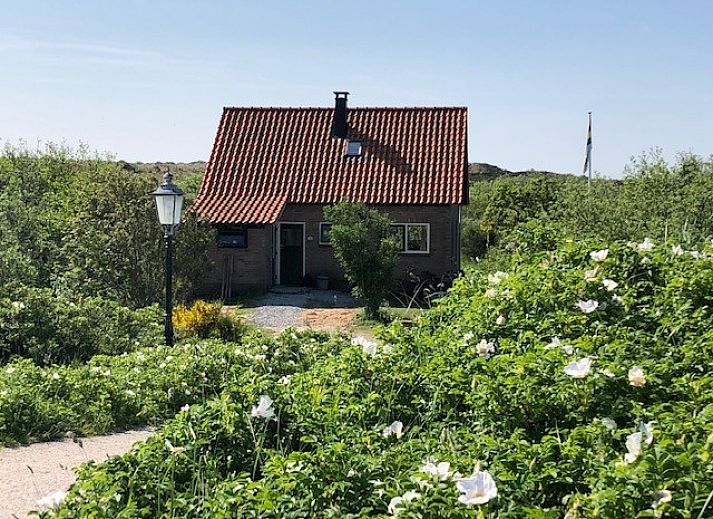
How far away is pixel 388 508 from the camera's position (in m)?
3.12

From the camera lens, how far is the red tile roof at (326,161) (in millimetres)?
25078

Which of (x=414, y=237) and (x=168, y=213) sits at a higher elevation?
(x=168, y=213)

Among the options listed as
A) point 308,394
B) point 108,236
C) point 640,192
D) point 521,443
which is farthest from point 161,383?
point 640,192

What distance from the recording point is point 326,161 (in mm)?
26484

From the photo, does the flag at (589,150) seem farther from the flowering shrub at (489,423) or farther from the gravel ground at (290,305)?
the flowering shrub at (489,423)

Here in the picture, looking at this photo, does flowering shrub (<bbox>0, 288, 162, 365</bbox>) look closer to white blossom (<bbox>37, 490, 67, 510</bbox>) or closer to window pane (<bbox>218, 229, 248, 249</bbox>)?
white blossom (<bbox>37, 490, 67, 510</bbox>)

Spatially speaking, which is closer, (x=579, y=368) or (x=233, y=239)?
(x=579, y=368)

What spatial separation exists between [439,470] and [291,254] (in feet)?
73.6

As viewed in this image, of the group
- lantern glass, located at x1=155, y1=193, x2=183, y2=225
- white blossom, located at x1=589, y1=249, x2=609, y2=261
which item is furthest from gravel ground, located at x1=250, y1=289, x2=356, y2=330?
white blossom, located at x1=589, y1=249, x2=609, y2=261

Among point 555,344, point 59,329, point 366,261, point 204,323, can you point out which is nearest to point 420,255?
point 366,261

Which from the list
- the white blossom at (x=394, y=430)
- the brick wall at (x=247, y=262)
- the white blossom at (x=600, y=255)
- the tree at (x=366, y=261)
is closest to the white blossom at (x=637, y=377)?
the white blossom at (x=394, y=430)

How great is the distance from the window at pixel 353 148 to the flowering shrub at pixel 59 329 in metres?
14.1

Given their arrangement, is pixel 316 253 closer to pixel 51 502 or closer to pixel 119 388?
pixel 119 388

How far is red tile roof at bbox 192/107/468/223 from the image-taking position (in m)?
25.1
